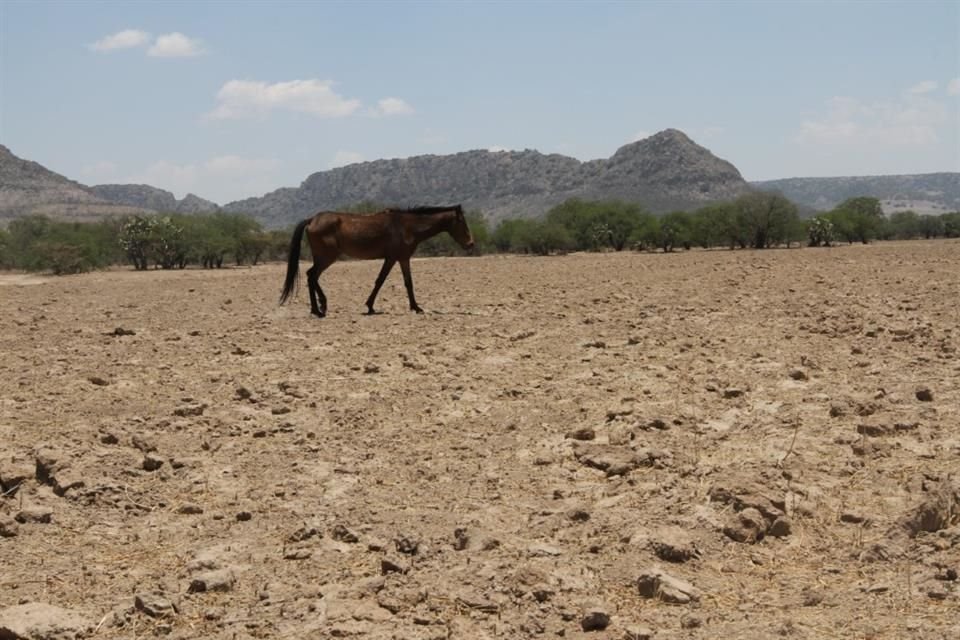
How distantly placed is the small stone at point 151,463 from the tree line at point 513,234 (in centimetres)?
3362

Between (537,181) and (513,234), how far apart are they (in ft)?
391

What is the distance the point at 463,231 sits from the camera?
14.0m

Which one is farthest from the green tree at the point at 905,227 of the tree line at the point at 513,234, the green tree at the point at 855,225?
the tree line at the point at 513,234

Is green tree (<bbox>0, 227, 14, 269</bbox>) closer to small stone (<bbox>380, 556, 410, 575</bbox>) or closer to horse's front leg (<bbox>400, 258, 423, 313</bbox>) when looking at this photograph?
horse's front leg (<bbox>400, 258, 423, 313</bbox>)

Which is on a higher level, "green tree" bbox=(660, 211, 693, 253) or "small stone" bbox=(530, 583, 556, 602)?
"green tree" bbox=(660, 211, 693, 253)

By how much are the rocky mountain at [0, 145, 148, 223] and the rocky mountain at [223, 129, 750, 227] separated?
191 feet

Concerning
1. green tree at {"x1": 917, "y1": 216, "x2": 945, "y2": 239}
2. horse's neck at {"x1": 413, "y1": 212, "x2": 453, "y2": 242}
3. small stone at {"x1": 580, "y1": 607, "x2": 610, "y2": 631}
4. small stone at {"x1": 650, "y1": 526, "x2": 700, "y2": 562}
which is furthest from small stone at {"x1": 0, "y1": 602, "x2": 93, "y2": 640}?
green tree at {"x1": 917, "y1": 216, "x2": 945, "y2": 239}

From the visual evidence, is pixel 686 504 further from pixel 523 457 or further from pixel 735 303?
pixel 735 303

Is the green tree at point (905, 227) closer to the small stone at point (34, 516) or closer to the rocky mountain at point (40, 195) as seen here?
the small stone at point (34, 516)

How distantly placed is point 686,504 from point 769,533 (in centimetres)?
47

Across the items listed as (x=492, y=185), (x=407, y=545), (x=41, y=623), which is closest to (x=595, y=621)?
(x=407, y=545)

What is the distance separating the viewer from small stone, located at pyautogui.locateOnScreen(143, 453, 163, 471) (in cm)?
533

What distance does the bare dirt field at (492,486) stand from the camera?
3541mm

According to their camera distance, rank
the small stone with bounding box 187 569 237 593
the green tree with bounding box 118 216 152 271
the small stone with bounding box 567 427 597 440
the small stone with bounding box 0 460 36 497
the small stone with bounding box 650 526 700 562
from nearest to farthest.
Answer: the small stone with bounding box 187 569 237 593, the small stone with bounding box 650 526 700 562, the small stone with bounding box 0 460 36 497, the small stone with bounding box 567 427 597 440, the green tree with bounding box 118 216 152 271
